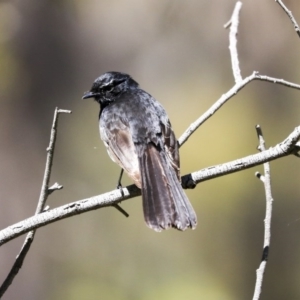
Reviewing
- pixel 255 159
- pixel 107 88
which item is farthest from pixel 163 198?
pixel 107 88

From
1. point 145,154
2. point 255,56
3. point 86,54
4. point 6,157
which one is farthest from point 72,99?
point 145,154

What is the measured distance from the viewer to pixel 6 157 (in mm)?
4176

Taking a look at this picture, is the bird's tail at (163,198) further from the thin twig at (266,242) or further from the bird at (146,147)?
the thin twig at (266,242)

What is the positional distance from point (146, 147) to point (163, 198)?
0.39 m

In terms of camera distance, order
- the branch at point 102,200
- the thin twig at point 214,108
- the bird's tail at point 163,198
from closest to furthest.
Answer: the branch at point 102,200 → the bird's tail at point 163,198 → the thin twig at point 214,108

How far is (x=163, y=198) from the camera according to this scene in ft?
6.38

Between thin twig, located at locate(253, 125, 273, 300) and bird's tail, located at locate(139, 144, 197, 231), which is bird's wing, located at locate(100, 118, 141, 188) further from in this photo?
thin twig, located at locate(253, 125, 273, 300)

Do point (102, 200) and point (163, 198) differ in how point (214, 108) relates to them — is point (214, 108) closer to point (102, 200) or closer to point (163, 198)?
point (163, 198)

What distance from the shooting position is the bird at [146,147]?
1.89m

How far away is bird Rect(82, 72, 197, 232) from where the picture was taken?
1888mm

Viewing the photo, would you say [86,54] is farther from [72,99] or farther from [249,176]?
[249,176]

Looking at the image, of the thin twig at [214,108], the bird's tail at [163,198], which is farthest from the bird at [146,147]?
the thin twig at [214,108]

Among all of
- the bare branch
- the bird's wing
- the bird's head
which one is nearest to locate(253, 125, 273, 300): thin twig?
the bare branch

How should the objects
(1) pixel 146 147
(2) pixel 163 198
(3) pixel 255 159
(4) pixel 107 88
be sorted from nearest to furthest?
(3) pixel 255 159 < (2) pixel 163 198 < (1) pixel 146 147 < (4) pixel 107 88
